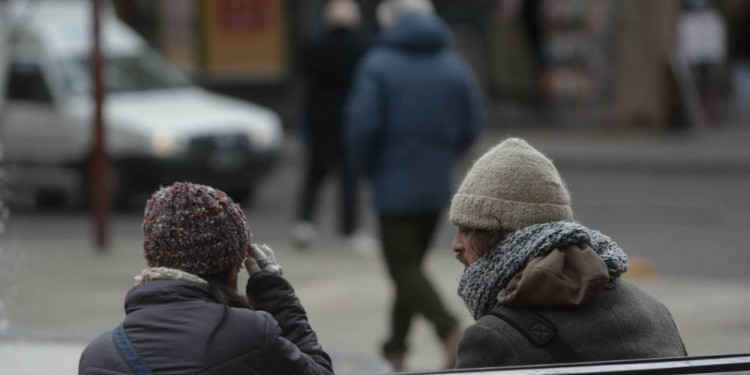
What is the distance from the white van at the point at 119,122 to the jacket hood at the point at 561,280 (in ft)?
35.3

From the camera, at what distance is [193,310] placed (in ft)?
9.60

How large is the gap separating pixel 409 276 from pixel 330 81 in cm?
486

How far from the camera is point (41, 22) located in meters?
15.0

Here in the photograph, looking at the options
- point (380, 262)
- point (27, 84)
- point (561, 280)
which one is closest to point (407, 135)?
point (380, 262)

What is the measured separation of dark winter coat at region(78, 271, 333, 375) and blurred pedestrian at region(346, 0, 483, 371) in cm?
379

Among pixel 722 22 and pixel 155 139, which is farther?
pixel 722 22

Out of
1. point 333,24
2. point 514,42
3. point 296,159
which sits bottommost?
point 296,159

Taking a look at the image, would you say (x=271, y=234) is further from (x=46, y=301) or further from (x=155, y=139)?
(x=46, y=301)

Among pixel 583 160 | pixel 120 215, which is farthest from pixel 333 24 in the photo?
pixel 583 160

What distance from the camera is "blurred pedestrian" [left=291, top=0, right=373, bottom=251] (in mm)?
11297

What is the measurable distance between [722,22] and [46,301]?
13205 mm

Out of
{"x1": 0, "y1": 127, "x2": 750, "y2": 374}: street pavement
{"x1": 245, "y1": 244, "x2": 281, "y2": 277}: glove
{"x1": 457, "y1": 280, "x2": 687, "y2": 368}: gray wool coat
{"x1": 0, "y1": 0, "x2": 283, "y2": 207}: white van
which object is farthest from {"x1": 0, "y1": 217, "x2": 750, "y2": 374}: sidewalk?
{"x1": 457, "y1": 280, "x2": 687, "y2": 368}: gray wool coat

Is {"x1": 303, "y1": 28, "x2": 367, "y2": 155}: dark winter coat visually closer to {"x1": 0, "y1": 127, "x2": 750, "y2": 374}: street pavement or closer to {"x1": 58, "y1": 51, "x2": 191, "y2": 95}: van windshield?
{"x1": 0, "y1": 127, "x2": 750, "y2": 374}: street pavement

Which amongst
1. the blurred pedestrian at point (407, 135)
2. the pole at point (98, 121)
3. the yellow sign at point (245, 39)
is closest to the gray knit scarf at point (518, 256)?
the blurred pedestrian at point (407, 135)
